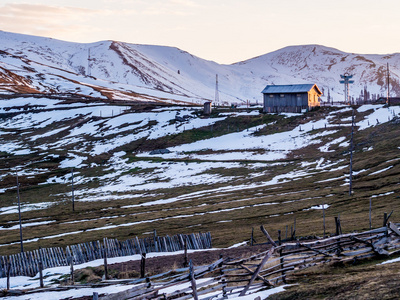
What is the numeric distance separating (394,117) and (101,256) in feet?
311

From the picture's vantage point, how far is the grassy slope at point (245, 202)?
161 ft

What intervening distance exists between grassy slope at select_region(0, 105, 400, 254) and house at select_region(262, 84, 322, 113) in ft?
73.7

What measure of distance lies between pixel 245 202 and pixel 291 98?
8193 centimetres

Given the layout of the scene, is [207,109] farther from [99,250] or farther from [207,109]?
[99,250]

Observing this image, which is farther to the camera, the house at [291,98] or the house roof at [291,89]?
the house at [291,98]

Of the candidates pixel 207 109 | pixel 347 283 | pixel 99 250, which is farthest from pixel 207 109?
pixel 347 283

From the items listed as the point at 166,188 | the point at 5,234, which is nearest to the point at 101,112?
the point at 166,188

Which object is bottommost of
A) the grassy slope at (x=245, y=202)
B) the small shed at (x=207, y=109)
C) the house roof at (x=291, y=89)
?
the grassy slope at (x=245, y=202)

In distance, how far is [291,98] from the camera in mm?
141875

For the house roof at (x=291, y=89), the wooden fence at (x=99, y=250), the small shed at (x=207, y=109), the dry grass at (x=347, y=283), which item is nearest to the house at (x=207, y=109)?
the small shed at (x=207, y=109)

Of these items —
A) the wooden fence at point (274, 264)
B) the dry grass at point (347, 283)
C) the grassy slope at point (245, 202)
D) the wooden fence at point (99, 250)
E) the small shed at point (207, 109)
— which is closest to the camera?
the dry grass at point (347, 283)

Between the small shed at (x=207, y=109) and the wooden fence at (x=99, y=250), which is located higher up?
the small shed at (x=207, y=109)

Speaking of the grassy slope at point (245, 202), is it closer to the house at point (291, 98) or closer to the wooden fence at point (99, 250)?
the wooden fence at point (99, 250)

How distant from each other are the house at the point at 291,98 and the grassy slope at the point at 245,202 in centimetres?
2248
